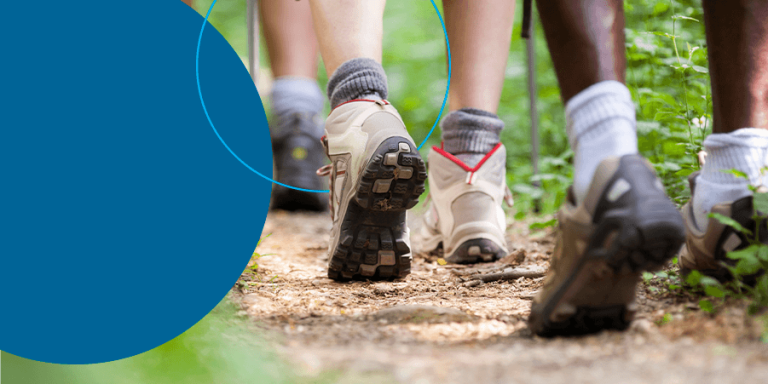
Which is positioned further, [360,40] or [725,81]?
[360,40]

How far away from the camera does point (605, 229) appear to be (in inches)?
30.2

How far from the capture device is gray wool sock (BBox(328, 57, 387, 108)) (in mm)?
1351

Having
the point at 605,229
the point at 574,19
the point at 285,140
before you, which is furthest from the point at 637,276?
the point at 285,140

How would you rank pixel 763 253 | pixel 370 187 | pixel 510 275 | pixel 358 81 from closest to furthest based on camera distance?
pixel 763 253
pixel 370 187
pixel 358 81
pixel 510 275

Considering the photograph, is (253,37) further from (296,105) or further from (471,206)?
(471,206)

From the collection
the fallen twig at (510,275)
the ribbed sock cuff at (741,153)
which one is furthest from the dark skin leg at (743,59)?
the fallen twig at (510,275)

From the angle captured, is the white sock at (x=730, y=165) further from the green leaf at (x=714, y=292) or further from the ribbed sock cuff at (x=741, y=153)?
the green leaf at (x=714, y=292)

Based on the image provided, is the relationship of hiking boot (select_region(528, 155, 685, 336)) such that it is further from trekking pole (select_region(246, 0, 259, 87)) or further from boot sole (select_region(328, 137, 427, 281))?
trekking pole (select_region(246, 0, 259, 87))

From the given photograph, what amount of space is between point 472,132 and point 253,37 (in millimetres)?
863

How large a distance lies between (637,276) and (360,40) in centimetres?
87

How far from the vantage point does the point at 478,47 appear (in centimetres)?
174

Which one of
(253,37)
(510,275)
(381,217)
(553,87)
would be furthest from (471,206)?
(553,87)

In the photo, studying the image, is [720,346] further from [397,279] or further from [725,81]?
[397,279]

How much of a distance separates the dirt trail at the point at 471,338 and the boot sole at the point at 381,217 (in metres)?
0.05
